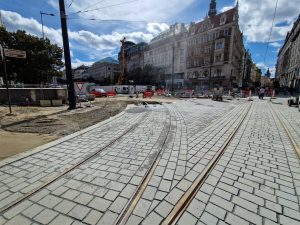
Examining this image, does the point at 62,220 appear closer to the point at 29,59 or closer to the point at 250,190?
the point at 250,190

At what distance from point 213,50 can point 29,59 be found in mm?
47928

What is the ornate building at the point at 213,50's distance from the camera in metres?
49.6


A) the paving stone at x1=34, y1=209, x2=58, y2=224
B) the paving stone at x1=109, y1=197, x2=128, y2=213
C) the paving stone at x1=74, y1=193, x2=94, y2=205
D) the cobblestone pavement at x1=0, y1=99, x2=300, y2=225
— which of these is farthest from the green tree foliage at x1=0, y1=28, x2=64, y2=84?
the paving stone at x1=109, y1=197, x2=128, y2=213

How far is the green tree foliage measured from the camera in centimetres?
2783

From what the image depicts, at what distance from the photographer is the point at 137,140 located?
555 cm

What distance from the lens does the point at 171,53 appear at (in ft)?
226

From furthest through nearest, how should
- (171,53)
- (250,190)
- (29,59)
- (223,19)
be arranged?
(171,53) → (223,19) → (29,59) → (250,190)

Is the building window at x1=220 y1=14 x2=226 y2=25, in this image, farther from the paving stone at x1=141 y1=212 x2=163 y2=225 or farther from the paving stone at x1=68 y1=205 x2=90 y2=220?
the paving stone at x1=68 y1=205 x2=90 y2=220

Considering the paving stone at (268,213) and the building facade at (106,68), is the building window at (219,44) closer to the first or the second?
the paving stone at (268,213)

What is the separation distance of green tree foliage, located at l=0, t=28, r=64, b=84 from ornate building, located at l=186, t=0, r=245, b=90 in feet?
124

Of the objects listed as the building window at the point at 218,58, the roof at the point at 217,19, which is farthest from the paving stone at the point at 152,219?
the roof at the point at 217,19

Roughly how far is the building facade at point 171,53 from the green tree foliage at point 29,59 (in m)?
39.3

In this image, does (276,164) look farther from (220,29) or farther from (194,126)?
(220,29)

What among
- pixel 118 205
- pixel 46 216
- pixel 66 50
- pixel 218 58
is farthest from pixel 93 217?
pixel 218 58
